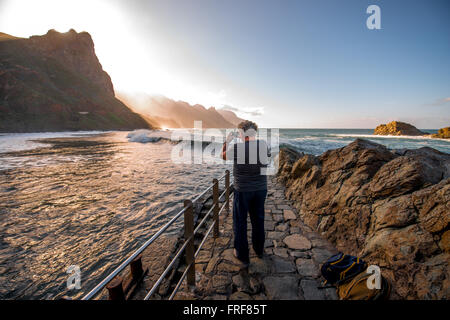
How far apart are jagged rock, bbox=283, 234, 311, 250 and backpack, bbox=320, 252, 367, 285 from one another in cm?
91

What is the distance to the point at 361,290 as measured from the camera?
2217 mm

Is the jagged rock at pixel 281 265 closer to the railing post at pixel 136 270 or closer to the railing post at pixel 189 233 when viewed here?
the railing post at pixel 189 233

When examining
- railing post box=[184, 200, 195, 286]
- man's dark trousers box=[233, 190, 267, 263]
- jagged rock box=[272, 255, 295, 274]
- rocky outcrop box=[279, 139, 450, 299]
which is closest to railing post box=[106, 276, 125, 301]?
railing post box=[184, 200, 195, 286]

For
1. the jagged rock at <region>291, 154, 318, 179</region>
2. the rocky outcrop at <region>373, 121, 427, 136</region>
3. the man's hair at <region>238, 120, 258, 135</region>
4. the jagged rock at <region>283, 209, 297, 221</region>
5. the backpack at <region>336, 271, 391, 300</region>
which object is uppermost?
the rocky outcrop at <region>373, 121, 427, 136</region>

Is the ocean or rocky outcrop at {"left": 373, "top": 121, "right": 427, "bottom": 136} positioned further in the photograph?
rocky outcrop at {"left": 373, "top": 121, "right": 427, "bottom": 136}

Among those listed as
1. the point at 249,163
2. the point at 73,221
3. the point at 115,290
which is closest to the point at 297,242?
the point at 249,163

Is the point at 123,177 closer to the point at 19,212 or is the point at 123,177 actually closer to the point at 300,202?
the point at 19,212

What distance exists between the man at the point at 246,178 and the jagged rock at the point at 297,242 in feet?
3.79

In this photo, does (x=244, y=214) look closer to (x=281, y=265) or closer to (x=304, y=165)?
(x=281, y=265)

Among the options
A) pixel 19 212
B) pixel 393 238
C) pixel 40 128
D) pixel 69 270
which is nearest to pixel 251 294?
pixel 393 238

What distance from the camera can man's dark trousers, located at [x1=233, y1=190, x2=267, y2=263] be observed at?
2.91 metres

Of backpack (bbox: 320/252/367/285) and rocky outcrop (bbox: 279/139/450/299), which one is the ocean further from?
rocky outcrop (bbox: 279/139/450/299)

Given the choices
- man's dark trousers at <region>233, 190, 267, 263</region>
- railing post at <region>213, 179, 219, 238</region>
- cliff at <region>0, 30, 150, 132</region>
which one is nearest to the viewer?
man's dark trousers at <region>233, 190, 267, 263</region>

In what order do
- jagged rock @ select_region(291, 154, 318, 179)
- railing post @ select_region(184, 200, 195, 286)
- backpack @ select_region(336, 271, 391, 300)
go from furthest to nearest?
jagged rock @ select_region(291, 154, 318, 179), railing post @ select_region(184, 200, 195, 286), backpack @ select_region(336, 271, 391, 300)
